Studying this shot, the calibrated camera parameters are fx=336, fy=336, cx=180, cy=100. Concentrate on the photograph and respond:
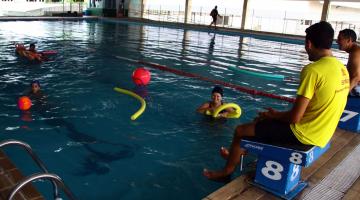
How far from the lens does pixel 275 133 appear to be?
9.35 feet

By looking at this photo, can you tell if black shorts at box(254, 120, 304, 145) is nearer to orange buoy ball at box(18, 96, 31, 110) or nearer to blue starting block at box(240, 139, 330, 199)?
blue starting block at box(240, 139, 330, 199)

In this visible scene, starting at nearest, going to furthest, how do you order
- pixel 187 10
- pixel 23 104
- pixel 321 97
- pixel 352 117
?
1. pixel 321 97
2. pixel 352 117
3. pixel 23 104
4. pixel 187 10

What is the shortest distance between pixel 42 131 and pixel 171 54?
27.8 ft

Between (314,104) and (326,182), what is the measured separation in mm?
992

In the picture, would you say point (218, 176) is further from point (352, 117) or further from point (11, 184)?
point (352, 117)

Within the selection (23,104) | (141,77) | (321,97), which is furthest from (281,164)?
(141,77)

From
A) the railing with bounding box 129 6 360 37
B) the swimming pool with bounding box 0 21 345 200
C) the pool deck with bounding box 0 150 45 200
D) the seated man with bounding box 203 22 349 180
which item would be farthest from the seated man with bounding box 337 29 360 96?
the railing with bounding box 129 6 360 37

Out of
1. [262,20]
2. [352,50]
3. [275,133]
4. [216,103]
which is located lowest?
[216,103]

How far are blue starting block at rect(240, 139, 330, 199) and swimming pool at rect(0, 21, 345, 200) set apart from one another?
2.50ft

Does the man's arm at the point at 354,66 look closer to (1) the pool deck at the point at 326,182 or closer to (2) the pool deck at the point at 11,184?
(1) the pool deck at the point at 326,182

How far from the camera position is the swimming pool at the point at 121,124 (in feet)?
12.9

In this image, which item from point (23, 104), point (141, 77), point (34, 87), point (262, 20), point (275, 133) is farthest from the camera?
point (262, 20)

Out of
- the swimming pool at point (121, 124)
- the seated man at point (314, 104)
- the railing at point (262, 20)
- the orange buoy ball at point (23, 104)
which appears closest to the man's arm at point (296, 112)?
the seated man at point (314, 104)

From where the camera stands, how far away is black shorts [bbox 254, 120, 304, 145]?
9.21 feet
